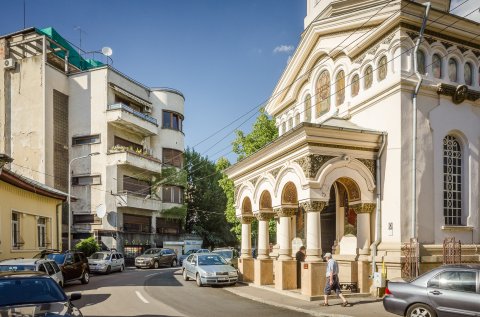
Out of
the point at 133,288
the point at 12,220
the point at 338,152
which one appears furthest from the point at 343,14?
the point at 12,220

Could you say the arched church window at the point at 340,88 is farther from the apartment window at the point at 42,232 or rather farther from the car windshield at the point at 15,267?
the apartment window at the point at 42,232

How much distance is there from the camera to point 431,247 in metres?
15.2

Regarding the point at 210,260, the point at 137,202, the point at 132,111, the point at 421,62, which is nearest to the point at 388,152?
the point at 421,62

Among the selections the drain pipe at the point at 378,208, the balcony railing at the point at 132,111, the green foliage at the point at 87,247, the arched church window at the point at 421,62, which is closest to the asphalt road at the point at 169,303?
the drain pipe at the point at 378,208

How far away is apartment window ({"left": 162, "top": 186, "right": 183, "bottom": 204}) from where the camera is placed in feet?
152

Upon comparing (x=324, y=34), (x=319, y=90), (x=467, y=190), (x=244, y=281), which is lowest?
(x=244, y=281)

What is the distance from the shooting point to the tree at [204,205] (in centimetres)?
5575

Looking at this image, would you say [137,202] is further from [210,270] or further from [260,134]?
[210,270]

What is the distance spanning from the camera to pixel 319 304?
13562 mm

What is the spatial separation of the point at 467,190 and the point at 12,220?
21.3 metres

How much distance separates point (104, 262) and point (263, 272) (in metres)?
14.5

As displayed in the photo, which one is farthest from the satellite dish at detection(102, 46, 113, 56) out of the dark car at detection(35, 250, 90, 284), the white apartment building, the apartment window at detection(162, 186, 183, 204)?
the dark car at detection(35, 250, 90, 284)

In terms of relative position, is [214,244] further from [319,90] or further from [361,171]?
[361,171]

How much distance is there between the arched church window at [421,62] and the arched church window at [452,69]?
1.42m
